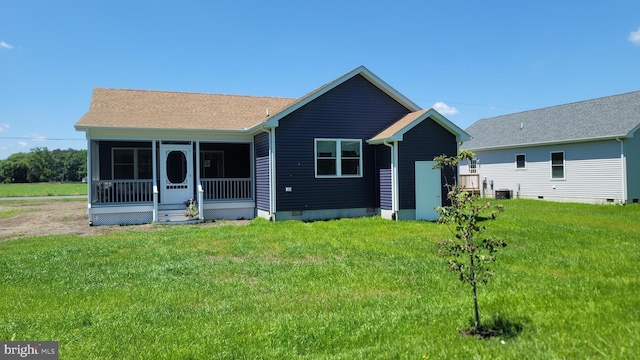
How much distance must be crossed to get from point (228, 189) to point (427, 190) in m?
7.83

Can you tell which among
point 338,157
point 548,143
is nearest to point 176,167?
point 338,157

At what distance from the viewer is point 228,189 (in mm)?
16703

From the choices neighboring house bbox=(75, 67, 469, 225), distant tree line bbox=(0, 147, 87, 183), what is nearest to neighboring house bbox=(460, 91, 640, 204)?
neighboring house bbox=(75, 67, 469, 225)

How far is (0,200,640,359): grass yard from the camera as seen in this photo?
13.3 feet

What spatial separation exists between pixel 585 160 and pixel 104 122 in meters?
21.5

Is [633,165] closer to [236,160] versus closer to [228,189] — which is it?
[236,160]

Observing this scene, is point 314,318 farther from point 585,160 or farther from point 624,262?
point 585,160

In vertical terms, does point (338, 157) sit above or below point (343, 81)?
below

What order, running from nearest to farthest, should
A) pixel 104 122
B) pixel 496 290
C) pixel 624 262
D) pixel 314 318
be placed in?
pixel 314 318 < pixel 496 290 < pixel 624 262 < pixel 104 122

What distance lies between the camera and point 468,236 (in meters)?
A: 4.46

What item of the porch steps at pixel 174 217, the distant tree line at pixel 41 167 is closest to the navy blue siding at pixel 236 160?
the porch steps at pixel 174 217

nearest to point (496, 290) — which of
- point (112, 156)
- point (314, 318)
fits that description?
point (314, 318)

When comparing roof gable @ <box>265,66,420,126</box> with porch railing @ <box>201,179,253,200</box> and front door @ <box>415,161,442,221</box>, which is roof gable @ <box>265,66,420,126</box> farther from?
porch railing @ <box>201,179,253,200</box>

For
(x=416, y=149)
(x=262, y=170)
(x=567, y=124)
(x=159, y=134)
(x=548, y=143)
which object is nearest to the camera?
(x=416, y=149)
